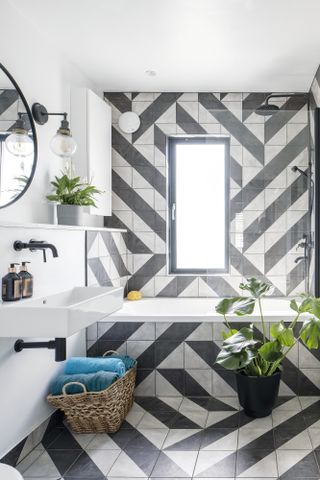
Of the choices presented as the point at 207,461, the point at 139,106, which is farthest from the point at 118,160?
the point at 207,461

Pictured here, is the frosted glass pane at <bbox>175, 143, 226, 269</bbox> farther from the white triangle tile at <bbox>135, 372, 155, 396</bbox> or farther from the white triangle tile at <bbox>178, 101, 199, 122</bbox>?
the white triangle tile at <bbox>135, 372, 155, 396</bbox>

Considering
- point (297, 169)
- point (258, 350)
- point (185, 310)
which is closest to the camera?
point (258, 350)

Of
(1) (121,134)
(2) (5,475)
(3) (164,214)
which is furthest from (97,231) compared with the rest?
(2) (5,475)

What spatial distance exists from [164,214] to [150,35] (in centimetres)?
167

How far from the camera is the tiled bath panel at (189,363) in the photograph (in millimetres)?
3047

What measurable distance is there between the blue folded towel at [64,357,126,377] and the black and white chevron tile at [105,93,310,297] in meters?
1.27

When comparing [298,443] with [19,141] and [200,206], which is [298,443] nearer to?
[200,206]

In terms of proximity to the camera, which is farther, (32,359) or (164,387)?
(164,387)

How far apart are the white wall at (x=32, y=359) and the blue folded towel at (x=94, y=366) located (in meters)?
0.11

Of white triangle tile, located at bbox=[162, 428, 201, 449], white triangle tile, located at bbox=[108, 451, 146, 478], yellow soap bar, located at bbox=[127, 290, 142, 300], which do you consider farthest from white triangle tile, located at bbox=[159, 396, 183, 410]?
yellow soap bar, located at bbox=[127, 290, 142, 300]

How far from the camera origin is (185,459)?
230cm

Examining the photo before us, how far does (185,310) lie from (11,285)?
6.92ft

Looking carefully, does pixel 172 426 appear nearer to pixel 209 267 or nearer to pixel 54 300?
pixel 54 300

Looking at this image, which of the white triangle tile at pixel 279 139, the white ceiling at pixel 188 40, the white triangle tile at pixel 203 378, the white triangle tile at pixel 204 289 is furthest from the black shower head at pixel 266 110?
the white triangle tile at pixel 203 378
